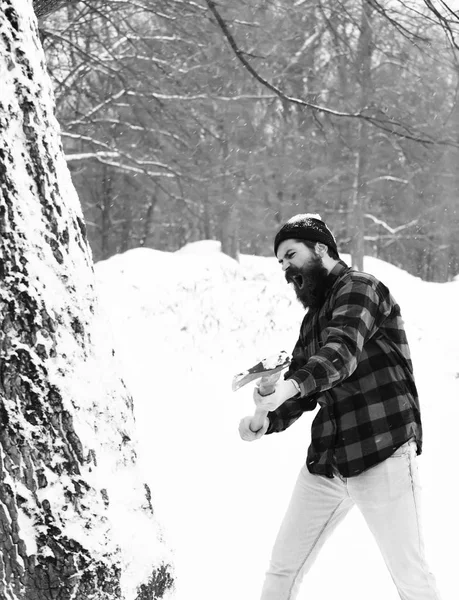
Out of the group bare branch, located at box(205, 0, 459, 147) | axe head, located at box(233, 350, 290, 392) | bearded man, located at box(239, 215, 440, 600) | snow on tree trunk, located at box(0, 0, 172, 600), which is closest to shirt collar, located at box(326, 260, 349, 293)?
bearded man, located at box(239, 215, 440, 600)

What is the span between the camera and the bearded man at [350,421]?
8.01ft

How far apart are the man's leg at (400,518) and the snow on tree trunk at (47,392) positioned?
82cm

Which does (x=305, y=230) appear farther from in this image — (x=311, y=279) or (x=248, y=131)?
(x=248, y=131)

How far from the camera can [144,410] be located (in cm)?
651

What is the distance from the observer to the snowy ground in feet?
13.7

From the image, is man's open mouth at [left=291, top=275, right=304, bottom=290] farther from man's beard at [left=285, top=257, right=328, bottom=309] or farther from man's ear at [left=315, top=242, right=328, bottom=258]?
man's ear at [left=315, top=242, right=328, bottom=258]

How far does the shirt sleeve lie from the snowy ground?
26.6 inches

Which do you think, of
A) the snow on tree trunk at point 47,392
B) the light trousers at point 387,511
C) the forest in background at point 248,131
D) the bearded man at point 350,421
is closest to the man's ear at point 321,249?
the bearded man at point 350,421

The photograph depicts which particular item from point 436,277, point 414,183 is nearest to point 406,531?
point 414,183

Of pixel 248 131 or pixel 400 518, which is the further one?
pixel 248 131

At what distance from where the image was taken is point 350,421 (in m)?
2.57

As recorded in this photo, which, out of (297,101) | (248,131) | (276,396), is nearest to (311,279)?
(276,396)

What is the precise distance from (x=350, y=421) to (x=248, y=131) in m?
18.8

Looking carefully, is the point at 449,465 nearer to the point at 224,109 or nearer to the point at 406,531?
the point at 406,531
